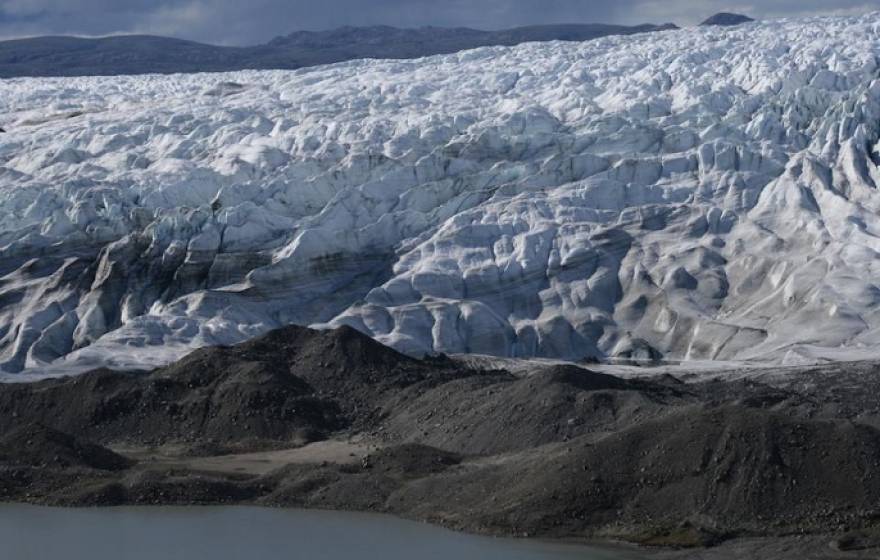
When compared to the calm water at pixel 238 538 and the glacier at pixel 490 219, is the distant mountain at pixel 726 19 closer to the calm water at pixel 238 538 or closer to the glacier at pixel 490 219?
the glacier at pixel 490 219

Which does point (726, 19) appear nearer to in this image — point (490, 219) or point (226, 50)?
point (226, 50)

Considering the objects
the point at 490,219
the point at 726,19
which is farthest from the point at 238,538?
the point at 726,19

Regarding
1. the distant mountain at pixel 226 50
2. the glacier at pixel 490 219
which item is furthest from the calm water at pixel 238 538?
the distant mountain at pixel 226 50

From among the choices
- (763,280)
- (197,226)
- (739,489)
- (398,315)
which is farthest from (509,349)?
(739,489)

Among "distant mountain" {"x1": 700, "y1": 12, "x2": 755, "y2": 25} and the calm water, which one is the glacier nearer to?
the calm water

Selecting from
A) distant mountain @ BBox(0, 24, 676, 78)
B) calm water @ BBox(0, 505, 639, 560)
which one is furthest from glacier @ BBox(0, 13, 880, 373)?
distant mountain @ BBox(0, 24, 676, 78)

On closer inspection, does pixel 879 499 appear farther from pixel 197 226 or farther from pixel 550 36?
pixel 550 36

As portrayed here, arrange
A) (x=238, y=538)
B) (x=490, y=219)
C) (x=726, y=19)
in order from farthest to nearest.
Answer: (x=726, y=19)
(x=490, y=219)
(x=238, y=538)
